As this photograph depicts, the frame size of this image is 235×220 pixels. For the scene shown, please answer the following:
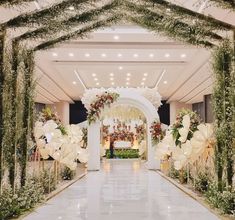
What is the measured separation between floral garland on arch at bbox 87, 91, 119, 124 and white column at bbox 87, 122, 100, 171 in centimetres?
44

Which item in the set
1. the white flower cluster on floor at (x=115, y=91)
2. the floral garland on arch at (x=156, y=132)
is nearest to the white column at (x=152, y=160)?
the floral garland on arch at (x=156, y=132)

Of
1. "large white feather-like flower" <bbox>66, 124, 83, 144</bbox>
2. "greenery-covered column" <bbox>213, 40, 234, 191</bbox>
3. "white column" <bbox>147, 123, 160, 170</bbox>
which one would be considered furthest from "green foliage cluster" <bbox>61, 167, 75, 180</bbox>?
"greenery-covered column" <bbox>213, 40, 234, 191</bbox>

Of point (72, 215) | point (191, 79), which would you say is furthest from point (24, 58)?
point (191, 79)

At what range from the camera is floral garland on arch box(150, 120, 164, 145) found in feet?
47.0

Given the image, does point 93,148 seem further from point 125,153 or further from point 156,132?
point 125,153

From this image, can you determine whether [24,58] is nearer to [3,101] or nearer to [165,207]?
[3,101]

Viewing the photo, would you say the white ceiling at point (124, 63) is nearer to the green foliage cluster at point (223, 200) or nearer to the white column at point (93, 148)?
the white column at point (93, 148)

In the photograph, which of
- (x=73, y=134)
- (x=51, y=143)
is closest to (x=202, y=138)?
(x=51, y=143)

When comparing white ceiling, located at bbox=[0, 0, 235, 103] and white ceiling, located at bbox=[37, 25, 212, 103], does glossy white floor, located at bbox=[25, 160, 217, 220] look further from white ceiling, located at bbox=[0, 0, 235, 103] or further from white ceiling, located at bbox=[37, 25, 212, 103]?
white ceiling, located at bbox=[37, 25, 212, 103]

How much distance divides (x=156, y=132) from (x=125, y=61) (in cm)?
288

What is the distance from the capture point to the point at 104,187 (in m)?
8.90

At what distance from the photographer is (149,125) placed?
14820mm

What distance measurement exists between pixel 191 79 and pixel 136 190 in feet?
30.7

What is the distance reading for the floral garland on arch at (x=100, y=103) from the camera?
1405 cm
